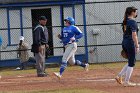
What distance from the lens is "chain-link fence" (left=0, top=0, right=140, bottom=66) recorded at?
22.3 meters

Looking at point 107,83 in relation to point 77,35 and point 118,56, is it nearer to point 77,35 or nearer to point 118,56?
point 77,35

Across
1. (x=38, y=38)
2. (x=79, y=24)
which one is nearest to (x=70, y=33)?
(x=38, y=38)

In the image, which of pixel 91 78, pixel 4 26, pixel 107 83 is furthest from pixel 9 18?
pixel 107 83

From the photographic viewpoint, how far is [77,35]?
14.0 m

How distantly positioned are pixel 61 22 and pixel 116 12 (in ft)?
8.21

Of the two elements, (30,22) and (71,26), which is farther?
(30,22)

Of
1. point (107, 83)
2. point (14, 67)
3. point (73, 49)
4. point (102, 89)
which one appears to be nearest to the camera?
point (102, 89)

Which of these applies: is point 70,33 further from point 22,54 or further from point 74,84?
point 22,54

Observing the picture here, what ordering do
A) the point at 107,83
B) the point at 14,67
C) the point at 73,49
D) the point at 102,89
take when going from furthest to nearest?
the point at 14,67 → the point at 73,49 → the point at 107,83 → the point at 102,89

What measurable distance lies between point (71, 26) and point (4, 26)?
8.80 m

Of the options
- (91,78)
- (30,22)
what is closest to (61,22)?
(30,22)

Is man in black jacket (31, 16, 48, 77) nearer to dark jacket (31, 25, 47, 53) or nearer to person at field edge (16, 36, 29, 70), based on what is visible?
dark jacket (31, 25, 47, 53)

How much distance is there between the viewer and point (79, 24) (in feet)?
73.2

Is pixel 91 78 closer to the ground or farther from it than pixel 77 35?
closer to the ground
